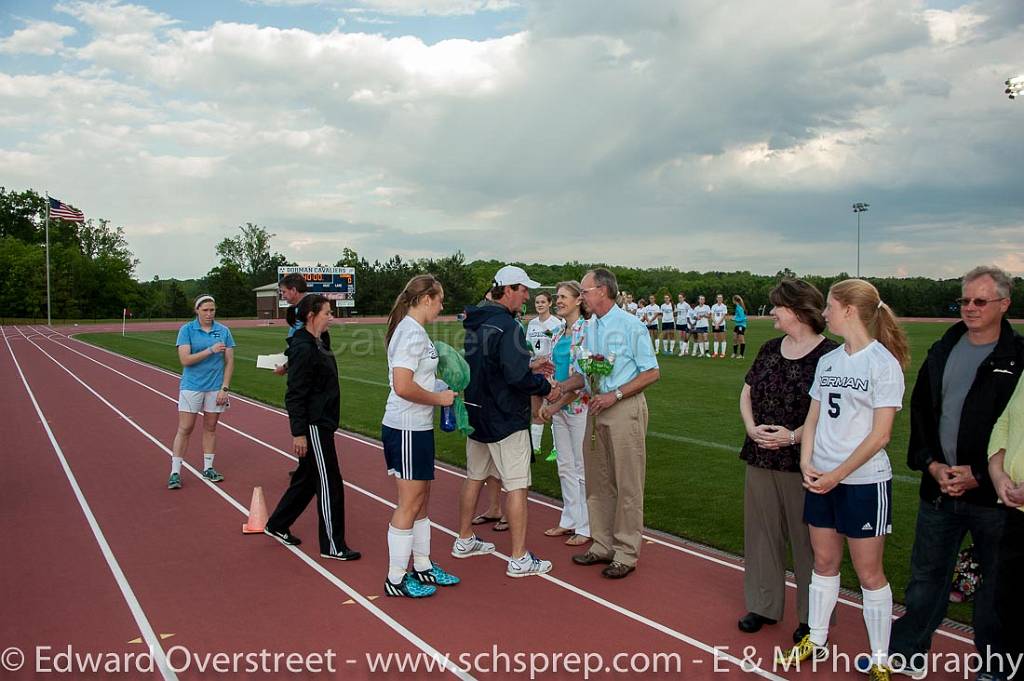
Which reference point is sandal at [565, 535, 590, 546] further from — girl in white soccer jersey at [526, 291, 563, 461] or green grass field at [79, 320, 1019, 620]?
girl in white soccer jersey at [526, 291, 563, 461]

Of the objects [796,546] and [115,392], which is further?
[115,392]

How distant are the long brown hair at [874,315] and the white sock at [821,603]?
1220 millimetres

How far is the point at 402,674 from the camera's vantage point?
12.7 ft

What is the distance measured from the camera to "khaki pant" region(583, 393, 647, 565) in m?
5.25

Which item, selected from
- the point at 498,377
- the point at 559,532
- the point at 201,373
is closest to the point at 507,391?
the point at 498,377

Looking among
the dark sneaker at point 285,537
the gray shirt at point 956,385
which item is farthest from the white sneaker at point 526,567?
the gray shirt at point 956,385

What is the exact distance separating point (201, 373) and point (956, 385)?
23.6 ft

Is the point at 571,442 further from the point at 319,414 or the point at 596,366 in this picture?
the point at 319,414

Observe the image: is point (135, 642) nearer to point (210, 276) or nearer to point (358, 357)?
point (358, 357)

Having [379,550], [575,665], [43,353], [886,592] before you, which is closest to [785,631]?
[886,592]

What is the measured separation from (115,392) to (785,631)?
16.8 meters

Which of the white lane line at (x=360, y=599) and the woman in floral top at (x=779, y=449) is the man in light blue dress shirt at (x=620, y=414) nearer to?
the woman in floral top at (x=779, y=449)

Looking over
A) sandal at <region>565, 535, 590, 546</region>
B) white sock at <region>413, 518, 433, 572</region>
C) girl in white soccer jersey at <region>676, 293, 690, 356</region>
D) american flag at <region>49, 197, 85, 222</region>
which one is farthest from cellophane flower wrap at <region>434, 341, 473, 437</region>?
american flag at <region>49, 197, 85, 222</region>

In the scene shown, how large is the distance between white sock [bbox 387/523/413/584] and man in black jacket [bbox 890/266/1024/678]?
295cm
